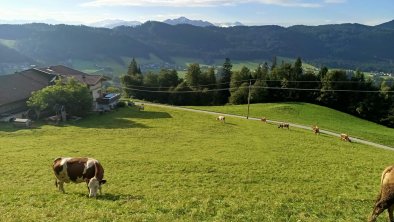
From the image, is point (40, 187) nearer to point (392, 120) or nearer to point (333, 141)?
point (333, 141)

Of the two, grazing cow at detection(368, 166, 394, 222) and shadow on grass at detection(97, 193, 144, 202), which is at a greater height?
grazing cow at detection(368, 166, 394, 222)

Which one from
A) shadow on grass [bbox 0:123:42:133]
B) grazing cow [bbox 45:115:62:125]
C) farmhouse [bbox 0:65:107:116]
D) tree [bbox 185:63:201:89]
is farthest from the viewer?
tree [bbox 185:63:201:89]

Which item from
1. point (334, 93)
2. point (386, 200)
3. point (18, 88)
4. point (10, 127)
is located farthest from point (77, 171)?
point (334, 93)

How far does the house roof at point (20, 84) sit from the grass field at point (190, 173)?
13169 mm

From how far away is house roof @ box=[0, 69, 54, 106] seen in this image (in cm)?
6748

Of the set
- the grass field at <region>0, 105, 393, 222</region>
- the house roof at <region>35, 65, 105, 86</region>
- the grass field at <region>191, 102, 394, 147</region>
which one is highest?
the house roof at <region>35, 65, 105, 86</region>

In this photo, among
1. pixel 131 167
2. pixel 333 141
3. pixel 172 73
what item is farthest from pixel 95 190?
pixel 172 73

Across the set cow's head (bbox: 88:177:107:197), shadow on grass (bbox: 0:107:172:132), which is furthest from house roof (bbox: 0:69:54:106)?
cow's head (bbox: 88:177:107:197)

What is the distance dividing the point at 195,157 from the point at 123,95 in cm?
8301

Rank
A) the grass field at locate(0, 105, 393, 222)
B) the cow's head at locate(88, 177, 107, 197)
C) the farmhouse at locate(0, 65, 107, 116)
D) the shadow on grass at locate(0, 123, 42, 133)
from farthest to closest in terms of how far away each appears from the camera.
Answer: the farmhouse at locate(0, 65, 107, 116), the shadow on grass at locate(0, 123, 42, 133), the cow's head at locate(88, 177, 107, 197), the grass field at locate(0, 105, 393, 222)

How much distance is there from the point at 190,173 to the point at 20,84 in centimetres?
5695

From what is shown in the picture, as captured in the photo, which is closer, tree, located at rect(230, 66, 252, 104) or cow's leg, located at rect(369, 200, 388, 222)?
cow's leg, located at rect(369, 200, 388, 222)

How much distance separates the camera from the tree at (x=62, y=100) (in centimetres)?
6475

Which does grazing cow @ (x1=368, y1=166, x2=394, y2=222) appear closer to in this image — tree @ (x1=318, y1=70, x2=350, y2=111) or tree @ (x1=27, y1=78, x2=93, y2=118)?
→ tree @ (x1=27, y1=78, x2=93, y2=118)
